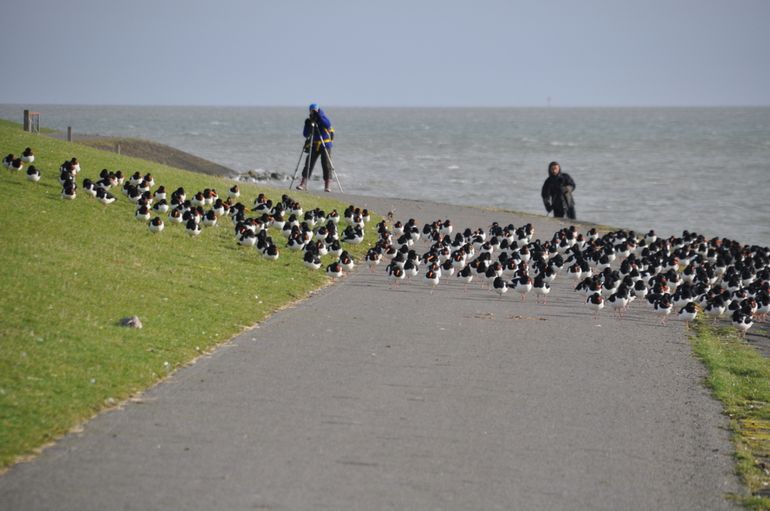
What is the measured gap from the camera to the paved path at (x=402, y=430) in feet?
32.4

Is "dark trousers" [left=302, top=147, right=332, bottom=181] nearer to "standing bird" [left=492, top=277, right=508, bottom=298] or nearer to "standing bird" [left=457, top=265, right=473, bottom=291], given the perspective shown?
"standing bird" [left=457, top=265, right=473, bottom=291]

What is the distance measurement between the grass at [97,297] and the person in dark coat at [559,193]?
43.5 feet

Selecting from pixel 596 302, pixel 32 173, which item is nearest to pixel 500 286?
pixel 596 302

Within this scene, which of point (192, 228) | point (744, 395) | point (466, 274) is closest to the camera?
point (744, 395)

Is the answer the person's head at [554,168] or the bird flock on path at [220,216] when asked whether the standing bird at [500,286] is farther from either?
the person's head at [554,168]

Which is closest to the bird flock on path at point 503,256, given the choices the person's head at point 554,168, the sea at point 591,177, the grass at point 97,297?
the grass at point 97,297

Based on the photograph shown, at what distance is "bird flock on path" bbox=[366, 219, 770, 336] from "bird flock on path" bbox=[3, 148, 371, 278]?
1326mm

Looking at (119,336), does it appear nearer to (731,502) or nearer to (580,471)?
(580,471)

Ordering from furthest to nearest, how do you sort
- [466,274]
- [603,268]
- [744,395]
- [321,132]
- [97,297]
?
[321,132] < [603,268] < [466,274] < [97,297] < [744,395]

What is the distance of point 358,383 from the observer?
1390 cm

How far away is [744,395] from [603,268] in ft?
42.4

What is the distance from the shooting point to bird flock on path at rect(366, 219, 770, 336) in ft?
73.8

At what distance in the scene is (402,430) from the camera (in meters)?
12.0

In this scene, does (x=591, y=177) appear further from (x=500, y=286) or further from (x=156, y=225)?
(x=156, y=225)
